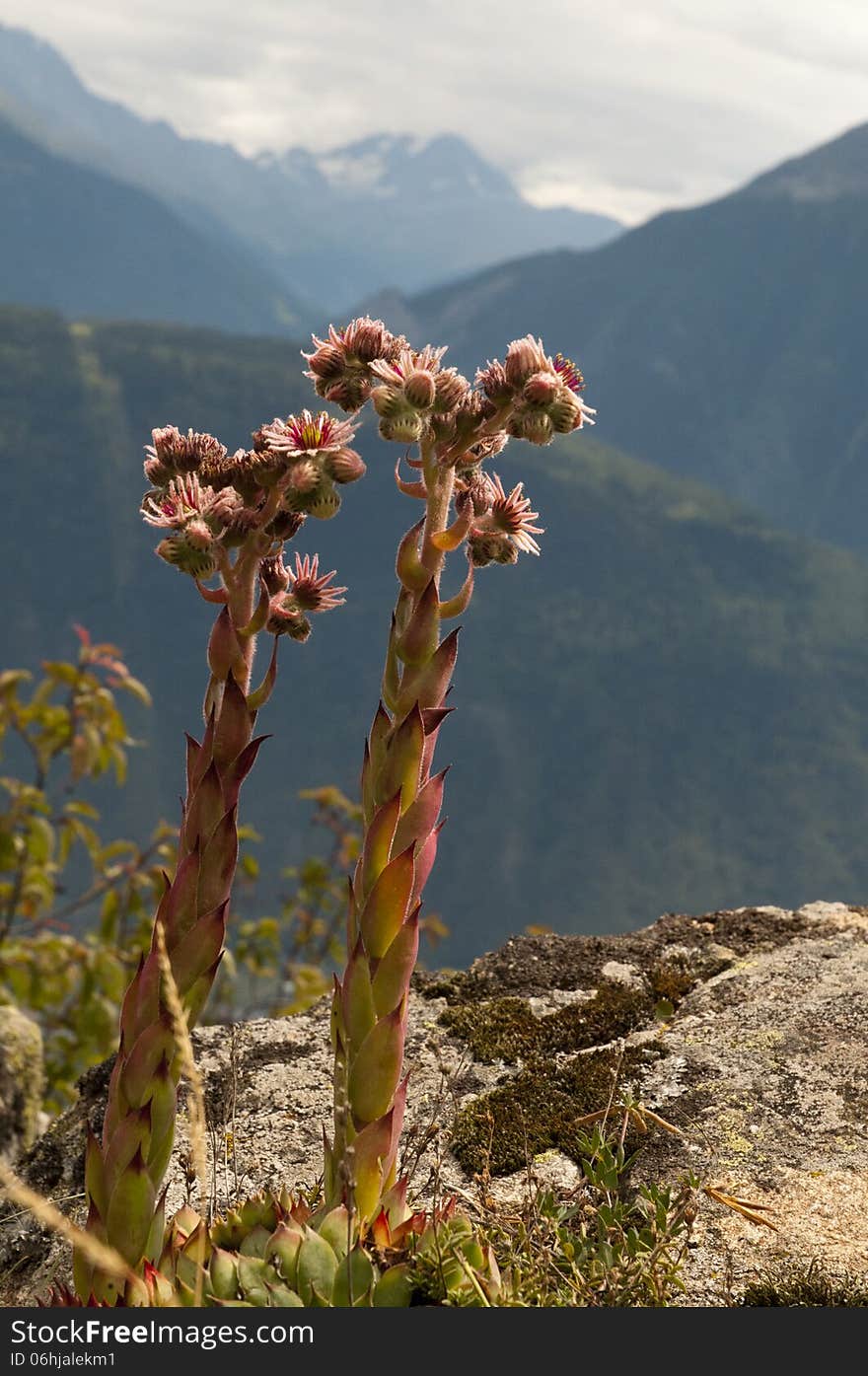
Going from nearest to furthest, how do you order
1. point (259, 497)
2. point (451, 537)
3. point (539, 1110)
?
point (451, 537) < point (259, 497) < point (539, 1110)

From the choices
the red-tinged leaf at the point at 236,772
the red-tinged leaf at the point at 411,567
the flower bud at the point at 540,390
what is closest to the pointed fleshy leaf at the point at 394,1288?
the red-tinged leaf at the point at 236,772

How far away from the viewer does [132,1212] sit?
259cm

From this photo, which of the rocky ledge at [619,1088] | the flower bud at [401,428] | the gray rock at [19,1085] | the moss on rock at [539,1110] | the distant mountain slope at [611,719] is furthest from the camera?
the distant mountain slope at [611,719]

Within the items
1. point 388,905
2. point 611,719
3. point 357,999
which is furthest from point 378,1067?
point 611,719

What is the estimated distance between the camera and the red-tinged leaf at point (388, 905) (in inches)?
99.8

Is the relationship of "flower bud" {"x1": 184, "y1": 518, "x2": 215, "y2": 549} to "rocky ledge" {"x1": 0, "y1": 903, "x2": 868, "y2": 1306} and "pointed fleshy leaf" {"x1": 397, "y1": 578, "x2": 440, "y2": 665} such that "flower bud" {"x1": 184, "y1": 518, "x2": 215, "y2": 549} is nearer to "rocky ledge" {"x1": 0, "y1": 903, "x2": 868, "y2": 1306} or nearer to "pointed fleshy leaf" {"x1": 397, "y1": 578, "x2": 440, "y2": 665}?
"pointed fleshy leaf" {"x1": 397, "y1": 578, "x2": 440, "y2": 665}

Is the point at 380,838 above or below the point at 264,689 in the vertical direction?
below

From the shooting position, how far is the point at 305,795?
1245 centimetres

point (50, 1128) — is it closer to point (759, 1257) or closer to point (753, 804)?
point (759, 1257)

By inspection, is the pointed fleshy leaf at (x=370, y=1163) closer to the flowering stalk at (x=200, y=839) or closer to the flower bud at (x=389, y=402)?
the flowering stalk at (x=200, y=839)

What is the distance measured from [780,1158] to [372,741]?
5.80 ft

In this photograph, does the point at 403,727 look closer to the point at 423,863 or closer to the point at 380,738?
the point at 380,738

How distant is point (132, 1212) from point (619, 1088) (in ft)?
5.32

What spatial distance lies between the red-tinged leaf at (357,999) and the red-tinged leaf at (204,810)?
0.39 meters
